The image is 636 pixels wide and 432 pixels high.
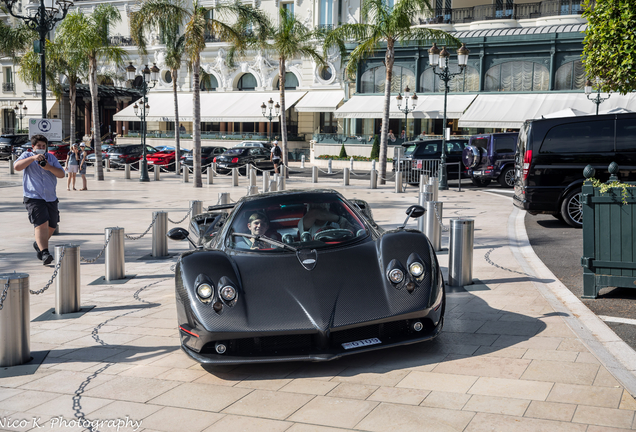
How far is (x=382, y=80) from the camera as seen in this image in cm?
4141

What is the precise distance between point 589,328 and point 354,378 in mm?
2416

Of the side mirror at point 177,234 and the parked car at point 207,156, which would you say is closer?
the side mirror at point 177,234

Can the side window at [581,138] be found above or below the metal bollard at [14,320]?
above

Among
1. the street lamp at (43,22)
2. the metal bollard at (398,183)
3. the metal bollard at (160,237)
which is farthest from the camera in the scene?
the metal bollard at (398,183)

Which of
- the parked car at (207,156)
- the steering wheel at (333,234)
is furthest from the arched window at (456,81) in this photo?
the steering wheel at (333,234)

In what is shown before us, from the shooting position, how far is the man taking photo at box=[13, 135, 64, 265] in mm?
9102

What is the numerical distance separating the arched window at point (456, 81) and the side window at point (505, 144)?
17182 millimetres

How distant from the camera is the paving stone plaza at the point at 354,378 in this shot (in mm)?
3912

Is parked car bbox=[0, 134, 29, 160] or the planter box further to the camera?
parked car bbox=[0, 134, 29, 160]

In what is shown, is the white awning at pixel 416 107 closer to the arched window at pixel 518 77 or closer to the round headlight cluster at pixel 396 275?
the arched window at pixel 518 77

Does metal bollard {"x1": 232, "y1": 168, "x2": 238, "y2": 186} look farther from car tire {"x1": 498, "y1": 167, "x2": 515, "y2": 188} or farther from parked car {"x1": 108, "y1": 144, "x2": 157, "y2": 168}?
parked car {"x1": 108, "y1": 144, "x2": 157, "y2": 168}

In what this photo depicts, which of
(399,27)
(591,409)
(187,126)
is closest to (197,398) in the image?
(591,409)

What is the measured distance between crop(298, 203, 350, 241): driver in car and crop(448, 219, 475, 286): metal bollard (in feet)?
6.53

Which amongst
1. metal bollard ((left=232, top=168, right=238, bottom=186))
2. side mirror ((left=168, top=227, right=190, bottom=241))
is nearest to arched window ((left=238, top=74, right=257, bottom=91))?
metal bollard ((left=232, top=168, right=238, bottom=186))
